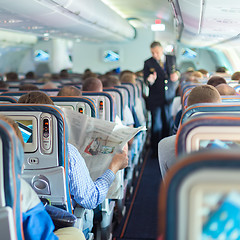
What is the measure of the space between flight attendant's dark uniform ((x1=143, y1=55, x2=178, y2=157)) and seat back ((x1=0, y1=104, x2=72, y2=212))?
451cm

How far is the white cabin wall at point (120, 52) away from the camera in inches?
703

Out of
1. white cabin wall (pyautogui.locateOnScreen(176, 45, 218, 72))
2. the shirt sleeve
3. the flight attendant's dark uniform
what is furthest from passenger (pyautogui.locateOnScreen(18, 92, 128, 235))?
white cabin wall (pyautogui.locateOnScreen(176, 45, 218, 72))

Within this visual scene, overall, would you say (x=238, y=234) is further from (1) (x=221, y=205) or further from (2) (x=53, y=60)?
(2) (x=53, y=60)

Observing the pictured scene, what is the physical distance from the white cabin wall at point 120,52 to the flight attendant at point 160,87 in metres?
11.2

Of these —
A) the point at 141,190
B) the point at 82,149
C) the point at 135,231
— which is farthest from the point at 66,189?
the point at 141,190

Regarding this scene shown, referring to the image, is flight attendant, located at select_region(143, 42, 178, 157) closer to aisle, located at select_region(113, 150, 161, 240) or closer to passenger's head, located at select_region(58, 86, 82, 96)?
aisle, located at select_region(113, 150, 161, 240)

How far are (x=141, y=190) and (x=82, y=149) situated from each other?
2.61 metres

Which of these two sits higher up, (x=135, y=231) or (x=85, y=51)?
(x=85, y=51)

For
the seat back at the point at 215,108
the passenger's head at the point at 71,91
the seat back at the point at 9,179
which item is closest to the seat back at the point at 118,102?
the passenger's head at the point at 71,91

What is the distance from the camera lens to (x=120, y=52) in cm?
1819

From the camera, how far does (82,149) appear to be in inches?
113

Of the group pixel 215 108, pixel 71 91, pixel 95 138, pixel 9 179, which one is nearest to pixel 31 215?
pixel 9 179

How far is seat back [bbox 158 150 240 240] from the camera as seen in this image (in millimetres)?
761

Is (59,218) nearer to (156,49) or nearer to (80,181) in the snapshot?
Answer: (80,181)
